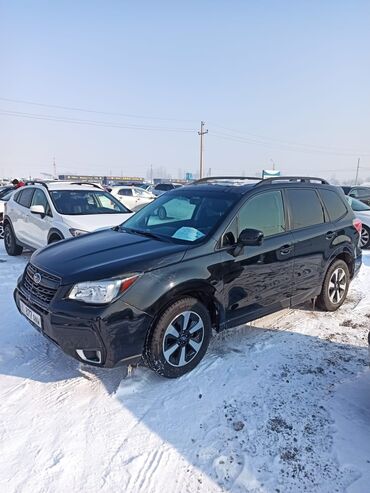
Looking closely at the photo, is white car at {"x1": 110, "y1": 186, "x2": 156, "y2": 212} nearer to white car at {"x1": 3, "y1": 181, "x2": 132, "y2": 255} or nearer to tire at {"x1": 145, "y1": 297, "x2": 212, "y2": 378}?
white car at {"x1": 3, "y1": 181, "x2": 132, "y2": 255}

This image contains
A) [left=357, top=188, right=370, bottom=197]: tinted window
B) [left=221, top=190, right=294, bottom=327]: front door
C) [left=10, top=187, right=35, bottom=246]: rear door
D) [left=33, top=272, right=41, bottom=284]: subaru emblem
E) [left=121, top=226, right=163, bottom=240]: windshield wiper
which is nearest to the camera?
[left=33, top=272, right=41, bottom=284]: subaru emblem

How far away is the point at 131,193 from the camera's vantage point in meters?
19.9

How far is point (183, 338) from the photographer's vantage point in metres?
3.36

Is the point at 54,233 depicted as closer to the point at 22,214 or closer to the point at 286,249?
the point at 22,214

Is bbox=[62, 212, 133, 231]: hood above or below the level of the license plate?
above

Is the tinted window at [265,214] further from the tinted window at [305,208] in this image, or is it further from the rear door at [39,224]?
the rear door at [39,224]

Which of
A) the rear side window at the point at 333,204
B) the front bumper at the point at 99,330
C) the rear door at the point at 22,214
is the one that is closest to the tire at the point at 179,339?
the front bumper at the point at 99,330

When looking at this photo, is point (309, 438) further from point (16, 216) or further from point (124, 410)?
point (16, 216)

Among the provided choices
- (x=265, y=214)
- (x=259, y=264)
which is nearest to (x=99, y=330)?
(x=259, y=264)

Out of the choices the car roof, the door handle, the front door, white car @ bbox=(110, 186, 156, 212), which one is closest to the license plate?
the front door

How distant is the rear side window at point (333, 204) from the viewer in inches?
199

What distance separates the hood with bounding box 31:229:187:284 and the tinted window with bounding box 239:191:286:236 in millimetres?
838

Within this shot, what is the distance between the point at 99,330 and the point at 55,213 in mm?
4604

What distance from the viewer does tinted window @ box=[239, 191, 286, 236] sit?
12.8ft
